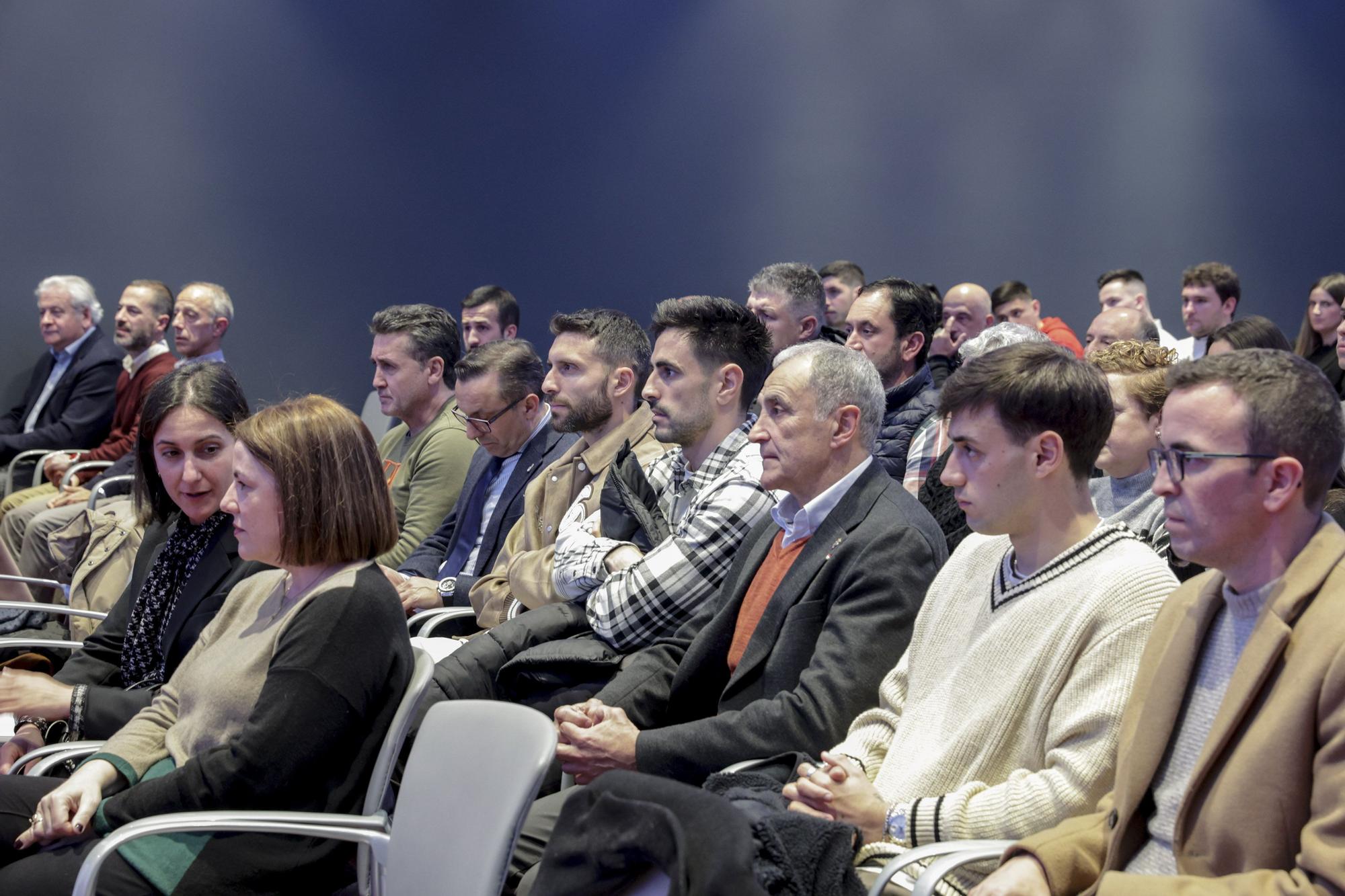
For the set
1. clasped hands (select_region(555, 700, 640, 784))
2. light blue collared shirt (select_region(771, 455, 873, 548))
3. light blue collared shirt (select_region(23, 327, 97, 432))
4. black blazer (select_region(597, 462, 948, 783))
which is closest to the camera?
black blazer (select_region(597, 462, 948, 783))

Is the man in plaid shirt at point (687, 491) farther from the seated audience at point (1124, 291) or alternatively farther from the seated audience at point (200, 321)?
the seated audience at point (1124, 291)

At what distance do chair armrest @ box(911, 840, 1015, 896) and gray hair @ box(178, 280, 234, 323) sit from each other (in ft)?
19.3

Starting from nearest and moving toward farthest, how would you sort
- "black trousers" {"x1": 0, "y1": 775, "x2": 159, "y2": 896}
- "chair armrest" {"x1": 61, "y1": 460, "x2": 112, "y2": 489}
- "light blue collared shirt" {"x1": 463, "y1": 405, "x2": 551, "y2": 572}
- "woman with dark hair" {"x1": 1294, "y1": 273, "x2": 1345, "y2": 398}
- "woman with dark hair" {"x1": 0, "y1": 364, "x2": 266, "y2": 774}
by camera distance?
"black trousers" {"x1": 0, "y1": 775, "x2": 159, "y2": 896} < "woman with dark hair" {"x1": 0, "y1": 364, "x2": 266, "y2": 774} < "light blue collared shirt" {"x1": 463, "y1": 405, "x2": 551, "y2": 572} < "chair armrest" {"x1": 61, "y1": 460, "x2": 112, "y2": 489} < "woman with dark hair" {"x1": 1294, "y1": 273, "x2": 1345, "y2": 398}

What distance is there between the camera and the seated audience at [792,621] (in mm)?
2482

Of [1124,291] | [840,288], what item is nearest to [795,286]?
[840,288]

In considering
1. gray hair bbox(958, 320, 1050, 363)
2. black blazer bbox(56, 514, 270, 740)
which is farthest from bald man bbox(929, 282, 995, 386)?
black blazer bbox(56, 514, 270, 740)

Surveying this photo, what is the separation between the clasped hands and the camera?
2621 millimetres

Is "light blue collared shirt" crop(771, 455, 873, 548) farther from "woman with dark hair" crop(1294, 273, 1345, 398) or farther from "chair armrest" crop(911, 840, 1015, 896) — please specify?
"woman with dark hair" crop(1294, 273, 1345, 398)

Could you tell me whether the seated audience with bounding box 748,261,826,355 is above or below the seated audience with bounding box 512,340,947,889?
above

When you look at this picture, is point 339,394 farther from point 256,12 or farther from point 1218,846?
point 1218,846

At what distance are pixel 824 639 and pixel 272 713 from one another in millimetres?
1013

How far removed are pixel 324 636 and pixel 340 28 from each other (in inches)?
243

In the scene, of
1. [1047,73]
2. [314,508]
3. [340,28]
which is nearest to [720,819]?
[314,508]

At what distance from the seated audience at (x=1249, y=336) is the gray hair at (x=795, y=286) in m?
1.76
